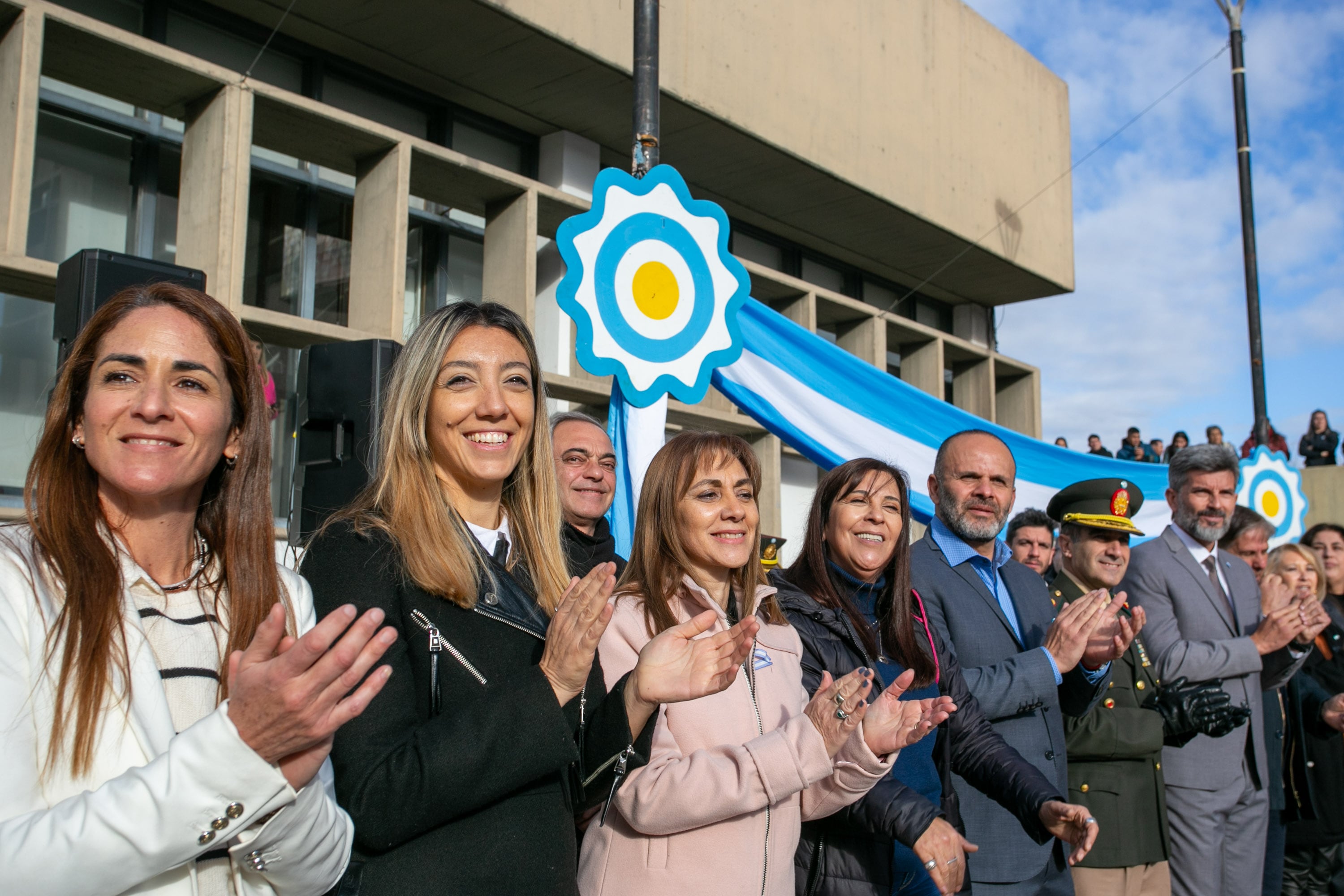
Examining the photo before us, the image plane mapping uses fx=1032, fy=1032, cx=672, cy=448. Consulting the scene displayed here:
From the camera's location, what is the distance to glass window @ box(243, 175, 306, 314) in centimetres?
728

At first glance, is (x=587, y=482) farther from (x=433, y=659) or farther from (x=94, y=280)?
(x=433, y=659)

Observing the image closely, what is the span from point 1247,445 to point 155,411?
14.7 metres

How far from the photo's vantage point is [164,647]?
5.25ft

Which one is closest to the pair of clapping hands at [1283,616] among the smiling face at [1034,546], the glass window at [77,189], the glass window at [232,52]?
the smiling face at [1034,546]

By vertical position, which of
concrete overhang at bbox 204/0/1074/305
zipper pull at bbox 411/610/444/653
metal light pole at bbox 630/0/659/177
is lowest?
zipper pull at bbox 411/610/444/653

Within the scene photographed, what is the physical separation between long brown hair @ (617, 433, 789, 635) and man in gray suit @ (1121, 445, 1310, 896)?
2.28 m

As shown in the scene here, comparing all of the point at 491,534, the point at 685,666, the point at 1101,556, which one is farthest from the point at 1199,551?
the point at 491,534

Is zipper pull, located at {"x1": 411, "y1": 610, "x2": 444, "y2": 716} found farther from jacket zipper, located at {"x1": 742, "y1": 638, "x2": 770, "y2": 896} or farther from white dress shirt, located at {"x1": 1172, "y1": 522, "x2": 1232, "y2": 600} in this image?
white dress shirt, located at {"x1": 1172, "y1": 522, "x2": 1232, "y2": 600}

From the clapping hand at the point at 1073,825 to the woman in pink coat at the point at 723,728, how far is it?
2.04 feet

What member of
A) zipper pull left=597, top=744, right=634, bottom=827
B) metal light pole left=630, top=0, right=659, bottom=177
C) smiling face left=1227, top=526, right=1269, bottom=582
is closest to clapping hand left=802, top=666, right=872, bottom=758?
zipper pull left=597, top=744, right=634, bottom=827

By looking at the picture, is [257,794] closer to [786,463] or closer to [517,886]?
[517,886]

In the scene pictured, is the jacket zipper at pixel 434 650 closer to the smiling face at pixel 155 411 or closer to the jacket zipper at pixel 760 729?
the smiling face at pixel 155 411

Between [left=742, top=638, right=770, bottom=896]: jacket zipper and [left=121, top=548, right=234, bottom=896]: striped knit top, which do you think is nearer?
[left=121, top=548, right=234, bottom=896]: striped knit top

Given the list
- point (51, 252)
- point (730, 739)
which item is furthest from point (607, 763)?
point (51, 252)
